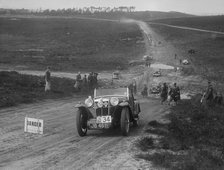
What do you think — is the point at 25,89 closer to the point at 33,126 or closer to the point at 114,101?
the point at 33,126

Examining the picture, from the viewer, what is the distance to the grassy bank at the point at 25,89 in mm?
23394

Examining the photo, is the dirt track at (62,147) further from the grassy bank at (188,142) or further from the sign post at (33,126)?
the grassy bank at (188,142)

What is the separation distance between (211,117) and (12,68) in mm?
29341

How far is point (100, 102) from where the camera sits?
1473cm

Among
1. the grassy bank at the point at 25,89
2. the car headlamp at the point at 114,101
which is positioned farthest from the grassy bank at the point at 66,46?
the car headlamp at the point at 114,101

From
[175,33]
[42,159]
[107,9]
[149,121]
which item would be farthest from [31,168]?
[107,9]

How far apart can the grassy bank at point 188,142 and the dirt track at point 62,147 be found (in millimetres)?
548

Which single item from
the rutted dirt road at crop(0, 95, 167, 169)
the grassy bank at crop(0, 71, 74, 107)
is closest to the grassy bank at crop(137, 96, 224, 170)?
the rutted dirt road at crop(0, 95, 167, 169)

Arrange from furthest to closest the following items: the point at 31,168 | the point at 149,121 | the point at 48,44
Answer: the point at 48,44 < the point at 149,121 < the point at 31,168

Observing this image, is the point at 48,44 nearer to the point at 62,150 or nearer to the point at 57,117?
the point at 57,117

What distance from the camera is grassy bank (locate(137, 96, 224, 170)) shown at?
1100 centimetres

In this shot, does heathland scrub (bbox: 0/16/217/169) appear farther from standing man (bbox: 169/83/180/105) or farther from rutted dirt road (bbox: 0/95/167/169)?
standing man (bbox: 169/83/180/105)

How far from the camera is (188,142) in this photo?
13.3 m

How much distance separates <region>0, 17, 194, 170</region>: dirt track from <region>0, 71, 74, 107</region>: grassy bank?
13.4 feet
